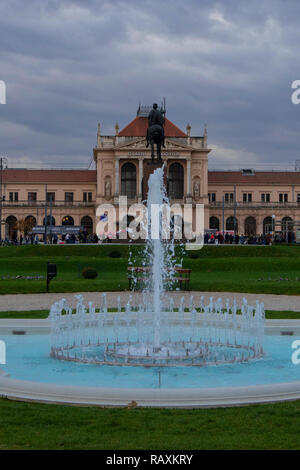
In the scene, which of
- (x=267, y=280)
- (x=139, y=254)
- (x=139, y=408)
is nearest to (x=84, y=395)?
(x=139, y=408)

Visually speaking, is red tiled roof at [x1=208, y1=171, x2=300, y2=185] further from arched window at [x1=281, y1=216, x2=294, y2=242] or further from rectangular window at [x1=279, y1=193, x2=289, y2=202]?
arched window at [x1=281, y1=216, x2=294, y2=242]

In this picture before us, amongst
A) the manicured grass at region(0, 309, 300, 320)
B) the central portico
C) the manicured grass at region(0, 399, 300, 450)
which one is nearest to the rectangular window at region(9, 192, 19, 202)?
the central portico

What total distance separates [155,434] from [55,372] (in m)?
4.12

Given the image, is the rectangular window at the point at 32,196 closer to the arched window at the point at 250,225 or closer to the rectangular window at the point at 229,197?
the rectangular window at the point at 229,197

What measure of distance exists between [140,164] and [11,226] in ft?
67.4

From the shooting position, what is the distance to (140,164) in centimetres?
8350

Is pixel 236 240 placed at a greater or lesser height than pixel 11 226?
lesser

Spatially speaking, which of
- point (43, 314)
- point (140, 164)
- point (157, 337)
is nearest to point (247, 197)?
point (140, 164)

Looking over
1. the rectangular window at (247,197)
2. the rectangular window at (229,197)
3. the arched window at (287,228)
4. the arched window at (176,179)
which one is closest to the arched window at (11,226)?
the arched window at (176,179)

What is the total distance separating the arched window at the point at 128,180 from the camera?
85.8 metres

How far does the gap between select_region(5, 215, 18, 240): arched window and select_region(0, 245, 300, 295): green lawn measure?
42.7 meters

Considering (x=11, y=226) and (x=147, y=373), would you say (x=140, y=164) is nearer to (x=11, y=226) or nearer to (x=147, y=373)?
(x=11, y=226)
